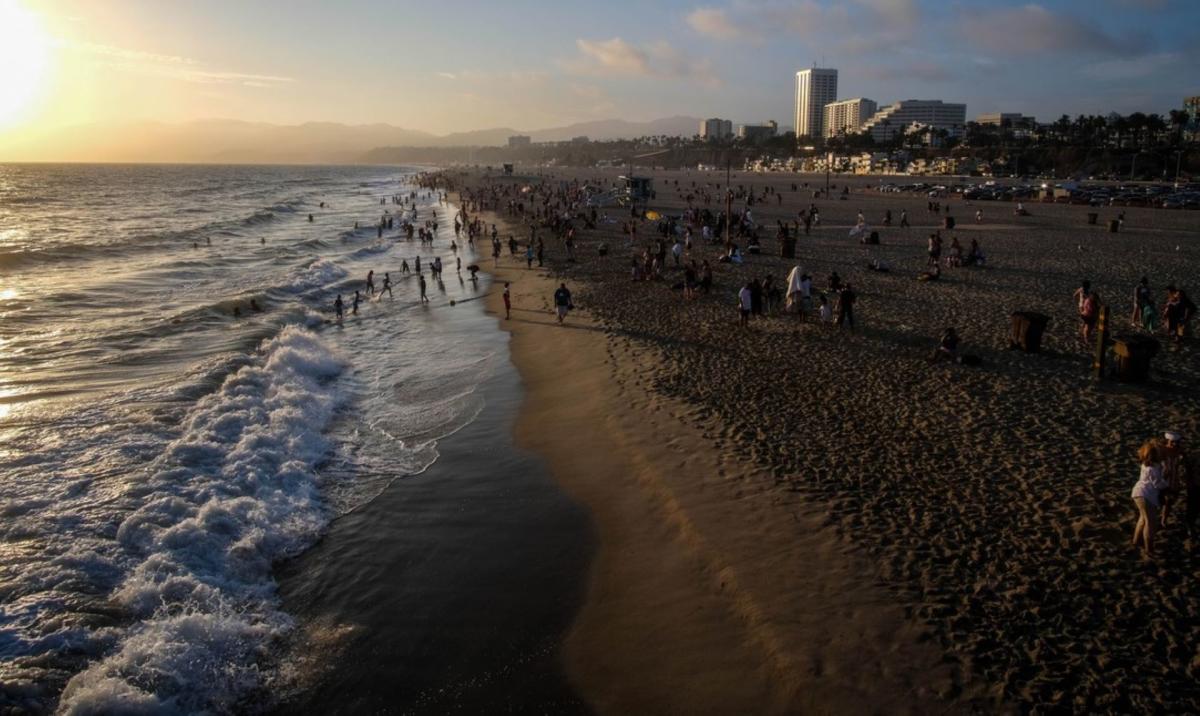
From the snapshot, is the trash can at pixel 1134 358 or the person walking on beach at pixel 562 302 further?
the person walking on beach at pixel 562 302

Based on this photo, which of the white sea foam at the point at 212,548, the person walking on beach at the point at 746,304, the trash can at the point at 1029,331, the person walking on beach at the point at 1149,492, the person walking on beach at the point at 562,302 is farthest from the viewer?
the person walking on beach at the point at 562,302

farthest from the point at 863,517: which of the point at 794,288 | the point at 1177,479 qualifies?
the point at 794,288

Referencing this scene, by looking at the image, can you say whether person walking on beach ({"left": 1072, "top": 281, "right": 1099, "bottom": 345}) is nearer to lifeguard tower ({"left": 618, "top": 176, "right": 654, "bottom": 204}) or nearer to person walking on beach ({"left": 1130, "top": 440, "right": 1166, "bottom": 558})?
person walking on beach ({"left": 1130, "top": 440, "right": 1166, "bottom": 558})

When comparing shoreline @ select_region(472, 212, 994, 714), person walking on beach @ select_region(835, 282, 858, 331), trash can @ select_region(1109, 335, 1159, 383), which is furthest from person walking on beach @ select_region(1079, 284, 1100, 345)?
shoreline @ select_region(472, 212, 994, 714)

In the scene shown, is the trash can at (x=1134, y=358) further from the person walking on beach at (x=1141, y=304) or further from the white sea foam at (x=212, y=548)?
the white sea foam at (x=212, y=548)

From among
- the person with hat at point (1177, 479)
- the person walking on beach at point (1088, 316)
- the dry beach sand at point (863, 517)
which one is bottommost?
the dry beach sand at point (863, 517)

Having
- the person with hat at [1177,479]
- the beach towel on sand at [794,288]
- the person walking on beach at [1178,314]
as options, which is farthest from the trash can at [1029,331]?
the person with hat at [1177,479]
